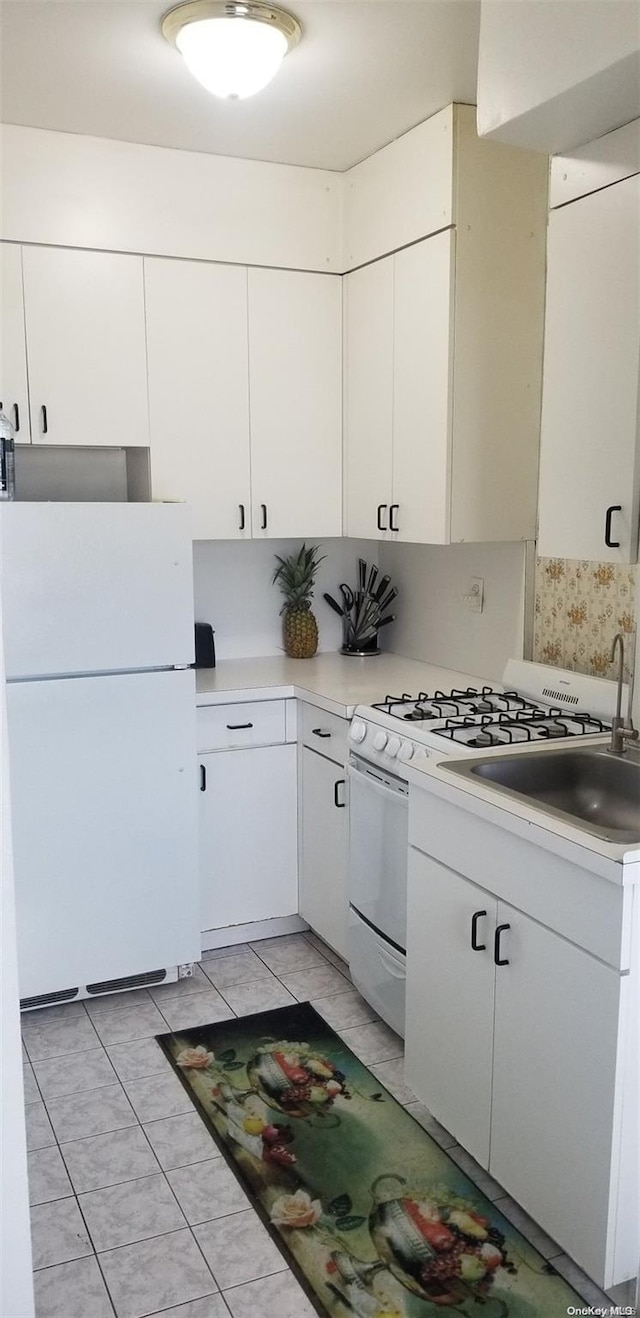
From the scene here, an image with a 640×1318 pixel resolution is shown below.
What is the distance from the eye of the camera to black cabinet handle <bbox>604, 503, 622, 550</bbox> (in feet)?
6.66

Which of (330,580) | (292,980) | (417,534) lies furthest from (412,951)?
(330,580)

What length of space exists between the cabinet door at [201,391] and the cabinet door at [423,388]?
537 millimetres

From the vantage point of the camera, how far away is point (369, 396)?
321 centimetres

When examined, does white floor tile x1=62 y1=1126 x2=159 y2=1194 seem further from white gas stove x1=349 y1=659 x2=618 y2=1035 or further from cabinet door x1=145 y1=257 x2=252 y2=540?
cabinet door x1=145 y1=257 x2=252 y2=540

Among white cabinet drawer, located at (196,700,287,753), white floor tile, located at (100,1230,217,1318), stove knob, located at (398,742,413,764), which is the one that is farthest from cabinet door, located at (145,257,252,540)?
white floor tile, located at (100,1230,217,1318)

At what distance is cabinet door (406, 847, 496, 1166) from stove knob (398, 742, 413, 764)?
10.2 inches

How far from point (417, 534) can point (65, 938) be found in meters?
1.57

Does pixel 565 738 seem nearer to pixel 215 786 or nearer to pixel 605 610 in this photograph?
pixel 605 610

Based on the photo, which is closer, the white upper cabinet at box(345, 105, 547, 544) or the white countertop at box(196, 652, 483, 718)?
the white upper cabinet at box(345, 105, 547, 544)

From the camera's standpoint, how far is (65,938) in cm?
280

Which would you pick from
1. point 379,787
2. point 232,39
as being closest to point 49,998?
point 379,787

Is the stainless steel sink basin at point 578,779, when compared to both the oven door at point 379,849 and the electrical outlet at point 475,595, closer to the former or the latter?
the oven door at point 379,849

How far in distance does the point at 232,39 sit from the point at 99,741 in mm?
1774

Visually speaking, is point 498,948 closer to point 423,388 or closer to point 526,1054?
point 526,1054
